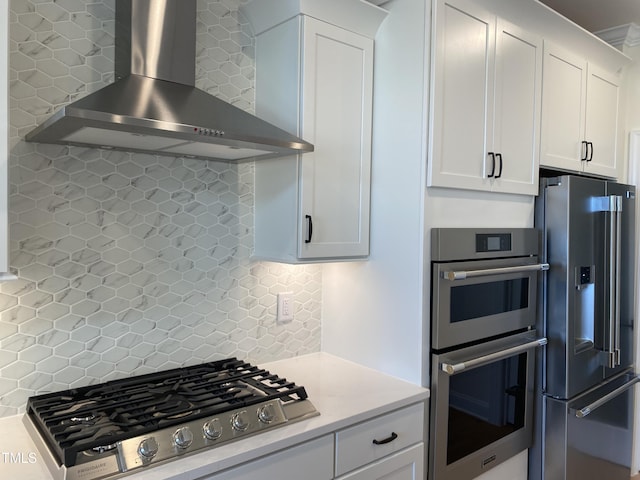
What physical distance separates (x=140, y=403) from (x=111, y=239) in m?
0.56

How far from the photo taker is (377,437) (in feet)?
5.68

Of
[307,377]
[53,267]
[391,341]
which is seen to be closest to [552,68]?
[391,341]

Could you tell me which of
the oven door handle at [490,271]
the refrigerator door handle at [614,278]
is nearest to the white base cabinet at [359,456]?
the oven door handle at [490,271]

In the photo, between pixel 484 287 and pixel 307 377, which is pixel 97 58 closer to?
pixel 307 377

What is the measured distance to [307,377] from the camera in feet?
6.57

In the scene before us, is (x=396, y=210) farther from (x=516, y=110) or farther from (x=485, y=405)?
(x=485, y=405)

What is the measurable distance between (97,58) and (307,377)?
4.48 ft

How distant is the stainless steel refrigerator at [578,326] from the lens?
230 centimetres

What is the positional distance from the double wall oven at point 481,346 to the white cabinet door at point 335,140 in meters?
0.35

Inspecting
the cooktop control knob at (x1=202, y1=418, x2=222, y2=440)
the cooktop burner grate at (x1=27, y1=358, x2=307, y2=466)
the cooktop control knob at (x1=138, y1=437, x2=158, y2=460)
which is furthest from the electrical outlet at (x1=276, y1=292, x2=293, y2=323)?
the cooktop control knob at (x1=138, y1=437, x2=158, y2=460)

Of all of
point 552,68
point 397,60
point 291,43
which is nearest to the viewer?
point 291,43

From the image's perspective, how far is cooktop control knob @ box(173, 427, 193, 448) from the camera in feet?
4.42

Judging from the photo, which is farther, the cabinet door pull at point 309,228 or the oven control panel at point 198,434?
the cabinet door pull at point 309,228

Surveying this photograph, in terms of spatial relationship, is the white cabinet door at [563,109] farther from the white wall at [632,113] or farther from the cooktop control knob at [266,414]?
the cooktop control knob at [266,414]
